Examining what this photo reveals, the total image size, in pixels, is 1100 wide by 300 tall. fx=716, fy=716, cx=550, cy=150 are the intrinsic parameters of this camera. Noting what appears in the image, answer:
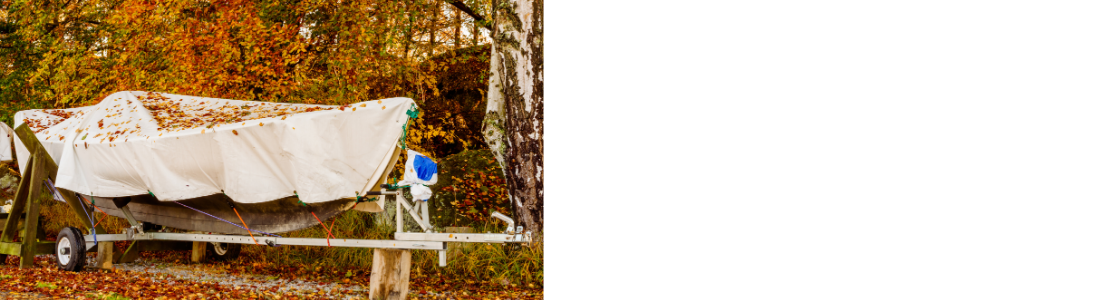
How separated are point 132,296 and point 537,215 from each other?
2.67m

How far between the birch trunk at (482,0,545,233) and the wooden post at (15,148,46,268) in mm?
3756

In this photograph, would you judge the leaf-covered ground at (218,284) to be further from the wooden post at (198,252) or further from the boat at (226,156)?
the boat at (226,156)

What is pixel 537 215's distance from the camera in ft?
16.5

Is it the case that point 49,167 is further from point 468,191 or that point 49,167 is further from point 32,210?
point 468,191

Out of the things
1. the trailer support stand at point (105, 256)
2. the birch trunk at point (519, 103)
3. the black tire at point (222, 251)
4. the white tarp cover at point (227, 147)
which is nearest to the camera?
the white tarp cover at point (227, 147)

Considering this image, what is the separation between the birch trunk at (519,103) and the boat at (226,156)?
0.80 meters

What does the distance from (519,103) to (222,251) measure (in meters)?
3.63

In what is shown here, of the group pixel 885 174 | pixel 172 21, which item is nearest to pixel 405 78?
pixel 172 21

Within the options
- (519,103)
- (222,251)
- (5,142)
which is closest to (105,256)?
(222,251)

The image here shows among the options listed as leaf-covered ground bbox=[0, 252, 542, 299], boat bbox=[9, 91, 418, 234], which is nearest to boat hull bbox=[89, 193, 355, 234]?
boat bbox=[9, 91, 418, 234]

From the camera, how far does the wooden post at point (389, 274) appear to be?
4195 millimetres

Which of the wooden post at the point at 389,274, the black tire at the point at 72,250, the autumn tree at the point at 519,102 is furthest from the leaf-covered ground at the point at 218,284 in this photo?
the autumn tree at the point at 519,102

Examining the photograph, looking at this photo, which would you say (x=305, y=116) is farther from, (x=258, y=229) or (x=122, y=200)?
(x=122, y=200)

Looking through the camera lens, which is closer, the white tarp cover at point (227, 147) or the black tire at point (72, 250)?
the white tarp cover at point (227, 147)
